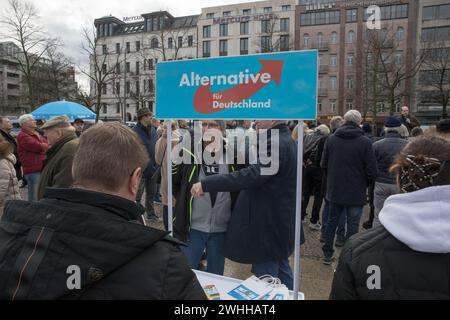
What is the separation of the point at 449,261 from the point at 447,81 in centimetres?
4073

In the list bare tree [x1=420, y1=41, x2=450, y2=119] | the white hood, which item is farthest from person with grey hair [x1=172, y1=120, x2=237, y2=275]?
bare tree [x1=420, y1=41, x2=450, y2=119]

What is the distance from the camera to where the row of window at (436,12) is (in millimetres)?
40125

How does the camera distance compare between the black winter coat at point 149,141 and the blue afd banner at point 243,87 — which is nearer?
the blue afd banner at point 243,87

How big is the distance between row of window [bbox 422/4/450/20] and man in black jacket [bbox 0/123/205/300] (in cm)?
5011

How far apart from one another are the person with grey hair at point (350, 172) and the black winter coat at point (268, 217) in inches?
72.3

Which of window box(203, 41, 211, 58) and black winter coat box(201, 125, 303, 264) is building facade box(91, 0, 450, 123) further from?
black winter coat box(201, 125, 303, 264)

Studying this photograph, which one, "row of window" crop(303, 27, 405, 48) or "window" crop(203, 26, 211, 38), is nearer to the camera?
"row of window" crop(303, 27, 405, 48)

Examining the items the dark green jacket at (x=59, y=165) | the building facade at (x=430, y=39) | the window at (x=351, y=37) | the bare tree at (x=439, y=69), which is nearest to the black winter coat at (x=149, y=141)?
the dark green jacket at (x=59, y=165)

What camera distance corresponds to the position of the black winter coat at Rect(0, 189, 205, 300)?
3.32ft

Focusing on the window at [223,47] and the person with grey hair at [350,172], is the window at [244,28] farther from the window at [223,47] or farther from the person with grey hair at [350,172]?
the person with grey hair at [350,172]

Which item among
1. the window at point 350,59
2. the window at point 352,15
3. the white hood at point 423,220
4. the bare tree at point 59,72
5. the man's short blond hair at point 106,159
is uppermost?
the window at point 352,15

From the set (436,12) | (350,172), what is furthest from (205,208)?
(436,12)

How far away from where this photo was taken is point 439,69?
3300cm
